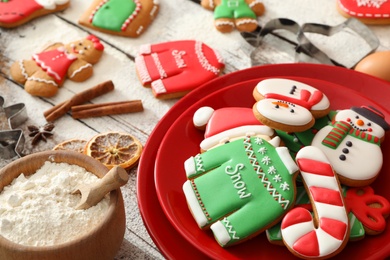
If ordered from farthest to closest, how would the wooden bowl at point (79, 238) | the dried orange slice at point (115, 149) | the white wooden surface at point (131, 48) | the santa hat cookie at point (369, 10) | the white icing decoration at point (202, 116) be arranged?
the santa hat cookie at point (369, 10) < the white wooden surface at point (131, 48) < the dried orange slice at point (115, 149) < the white icing decoration at point (202, 116) < the wooden bowl at point (79, 238)

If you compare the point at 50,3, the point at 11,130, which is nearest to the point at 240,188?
the point at 11,130

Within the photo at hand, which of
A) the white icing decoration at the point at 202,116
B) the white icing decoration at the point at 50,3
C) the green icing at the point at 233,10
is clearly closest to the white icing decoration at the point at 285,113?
the white icing decoration at the point at 202,116

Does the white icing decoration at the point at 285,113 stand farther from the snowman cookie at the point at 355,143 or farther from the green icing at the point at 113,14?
the green icing at the point at 113,14

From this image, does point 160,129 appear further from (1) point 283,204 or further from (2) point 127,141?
(1) point 283,204

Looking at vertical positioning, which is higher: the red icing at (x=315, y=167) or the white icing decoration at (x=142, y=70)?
the red icing at (x=315, y=167)

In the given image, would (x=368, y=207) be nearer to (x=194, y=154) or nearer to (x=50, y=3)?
(x=194, y=154)

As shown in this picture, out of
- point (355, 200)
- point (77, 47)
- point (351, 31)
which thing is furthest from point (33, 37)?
point (355, 200)
